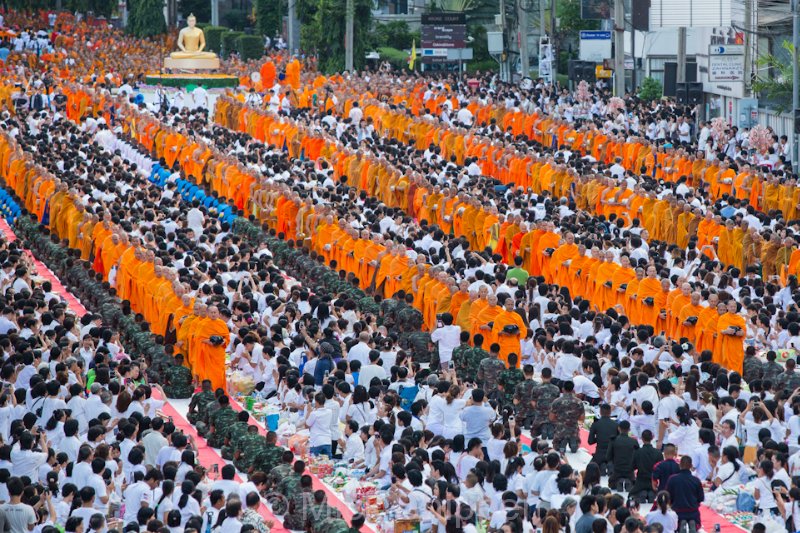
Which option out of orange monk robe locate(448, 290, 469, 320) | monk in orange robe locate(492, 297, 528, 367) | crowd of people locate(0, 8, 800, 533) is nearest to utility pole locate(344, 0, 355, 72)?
crowd of people locate(0, 8, 800, 533)

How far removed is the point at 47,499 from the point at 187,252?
11505mm

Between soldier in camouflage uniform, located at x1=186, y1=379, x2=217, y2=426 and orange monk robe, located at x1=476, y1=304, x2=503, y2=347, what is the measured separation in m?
3.79

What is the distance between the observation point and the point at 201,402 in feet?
68.1

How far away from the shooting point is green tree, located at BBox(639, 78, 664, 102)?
53281 millimetres

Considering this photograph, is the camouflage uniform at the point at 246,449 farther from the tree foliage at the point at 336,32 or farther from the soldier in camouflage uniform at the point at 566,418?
the tree foliage at the point at 336,32

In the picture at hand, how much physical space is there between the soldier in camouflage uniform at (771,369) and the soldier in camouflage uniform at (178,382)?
7817 millimetres

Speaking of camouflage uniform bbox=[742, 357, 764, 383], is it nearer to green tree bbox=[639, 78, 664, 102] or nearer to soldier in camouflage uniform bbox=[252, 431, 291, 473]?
soldier in camouflage uniform bbox=[252, 431, 291, 473]

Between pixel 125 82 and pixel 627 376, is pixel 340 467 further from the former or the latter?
pixel 125 82

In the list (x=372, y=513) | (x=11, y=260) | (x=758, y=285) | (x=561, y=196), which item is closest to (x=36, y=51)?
(x=561, y=196)

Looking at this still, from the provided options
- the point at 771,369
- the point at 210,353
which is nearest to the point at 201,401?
the point at 210,353

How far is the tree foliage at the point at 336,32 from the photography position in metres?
60.3

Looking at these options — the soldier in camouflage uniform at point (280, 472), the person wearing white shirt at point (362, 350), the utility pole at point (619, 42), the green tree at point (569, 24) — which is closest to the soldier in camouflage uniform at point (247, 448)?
the soldier in camouflage uniform at point (280, 472)

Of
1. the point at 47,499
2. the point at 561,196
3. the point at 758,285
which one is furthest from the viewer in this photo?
the point at 561,196

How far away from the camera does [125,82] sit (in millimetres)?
53844
